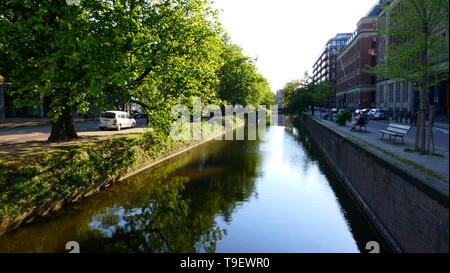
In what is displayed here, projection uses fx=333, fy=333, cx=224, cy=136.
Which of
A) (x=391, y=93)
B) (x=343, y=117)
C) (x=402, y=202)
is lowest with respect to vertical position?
(x=402, y=202)

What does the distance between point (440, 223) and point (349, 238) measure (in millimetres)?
4344

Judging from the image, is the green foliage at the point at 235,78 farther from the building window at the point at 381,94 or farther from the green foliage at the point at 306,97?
the building window at the point at 381,94

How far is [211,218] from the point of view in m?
12.0

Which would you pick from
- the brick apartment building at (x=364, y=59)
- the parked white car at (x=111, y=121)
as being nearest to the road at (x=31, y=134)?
the parked white car at (x=111, y=121)

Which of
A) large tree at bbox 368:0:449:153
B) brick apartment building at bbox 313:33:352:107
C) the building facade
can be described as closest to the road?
large tree at bbox 368:0:449:153

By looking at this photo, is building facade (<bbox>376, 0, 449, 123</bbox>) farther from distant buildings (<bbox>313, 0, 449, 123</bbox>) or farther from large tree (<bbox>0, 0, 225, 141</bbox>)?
large tree (<bbox>0, 0, 225, 141</bbox>)

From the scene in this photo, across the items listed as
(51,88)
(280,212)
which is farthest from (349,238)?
(51,88)

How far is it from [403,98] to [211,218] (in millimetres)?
49262

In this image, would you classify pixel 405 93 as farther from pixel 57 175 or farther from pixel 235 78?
pixel 57 175

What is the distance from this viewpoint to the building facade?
38.4 meters

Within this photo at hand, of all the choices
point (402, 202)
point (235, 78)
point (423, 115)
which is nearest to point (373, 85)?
point (235, 78)

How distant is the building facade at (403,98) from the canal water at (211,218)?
21207 millimetres

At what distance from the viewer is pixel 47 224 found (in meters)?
10.8

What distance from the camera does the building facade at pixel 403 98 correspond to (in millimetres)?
38391
